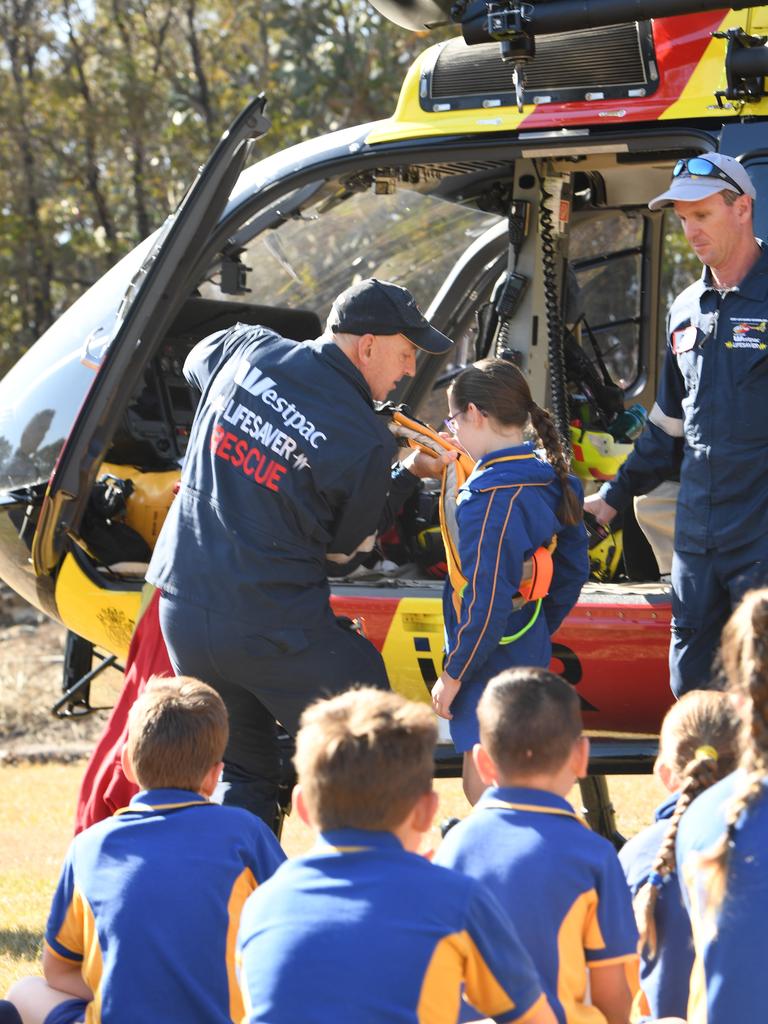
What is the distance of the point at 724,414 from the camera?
370 cm

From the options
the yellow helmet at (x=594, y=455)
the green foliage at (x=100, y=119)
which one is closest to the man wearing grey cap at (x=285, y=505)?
the yellow helmet at (x=594, y=455)

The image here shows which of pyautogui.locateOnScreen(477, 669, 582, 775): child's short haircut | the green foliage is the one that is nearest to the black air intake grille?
pyautogui.locateOnScreen(477, 669, 582, 775): child's short haircut

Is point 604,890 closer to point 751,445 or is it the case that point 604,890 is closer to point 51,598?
point 751,445

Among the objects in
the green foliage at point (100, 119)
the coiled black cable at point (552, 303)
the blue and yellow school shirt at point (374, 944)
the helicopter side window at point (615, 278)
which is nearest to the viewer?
the blue and yellow school shirt at point (374, 944)

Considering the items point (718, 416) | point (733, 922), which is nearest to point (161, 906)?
point (733, 922)

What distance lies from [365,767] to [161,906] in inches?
26.5

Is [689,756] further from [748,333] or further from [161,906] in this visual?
[748,333]

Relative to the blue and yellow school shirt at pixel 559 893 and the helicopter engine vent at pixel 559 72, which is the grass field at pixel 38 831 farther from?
the helicopter engine vent at pixel 559 72

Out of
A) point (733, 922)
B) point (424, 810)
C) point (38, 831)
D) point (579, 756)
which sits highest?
point (424, 810)

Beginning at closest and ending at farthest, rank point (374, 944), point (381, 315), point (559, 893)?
point (374, 944), point (559, 893), point (381, 315)

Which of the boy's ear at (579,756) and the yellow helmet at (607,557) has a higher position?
the boy's ear at (579,756)

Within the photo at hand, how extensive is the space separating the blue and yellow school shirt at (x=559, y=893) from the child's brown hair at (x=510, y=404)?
52.3 inches

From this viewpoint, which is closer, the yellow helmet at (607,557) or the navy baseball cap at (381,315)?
the navy baseball cap at (381,315)

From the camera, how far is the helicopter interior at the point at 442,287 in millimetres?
5188
